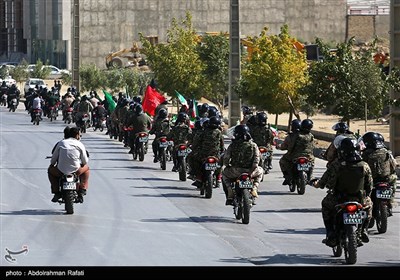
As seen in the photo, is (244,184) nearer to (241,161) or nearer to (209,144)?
(241,161)

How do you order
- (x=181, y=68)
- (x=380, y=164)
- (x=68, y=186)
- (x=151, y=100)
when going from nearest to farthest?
(x=380, y=164), (x=68, y=186), (x=151, y=100), (x=181, y=68)

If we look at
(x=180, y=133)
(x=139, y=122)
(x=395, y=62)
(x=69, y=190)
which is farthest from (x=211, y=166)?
(x=395, y=62)

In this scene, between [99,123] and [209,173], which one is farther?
[99,123]

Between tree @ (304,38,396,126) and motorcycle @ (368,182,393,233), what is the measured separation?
62.7ft

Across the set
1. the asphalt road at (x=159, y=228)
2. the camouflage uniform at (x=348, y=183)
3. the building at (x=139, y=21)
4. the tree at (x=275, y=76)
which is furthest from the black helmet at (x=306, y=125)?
the building at (x=139, y=21)

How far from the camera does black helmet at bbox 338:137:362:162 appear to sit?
54.3 ft

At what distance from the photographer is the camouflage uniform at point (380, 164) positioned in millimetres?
19328

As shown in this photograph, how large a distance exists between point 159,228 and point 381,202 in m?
3.36

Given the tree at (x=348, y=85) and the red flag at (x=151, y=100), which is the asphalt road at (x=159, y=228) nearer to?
the tree at (x=348, y=85)

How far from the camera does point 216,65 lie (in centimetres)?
6212

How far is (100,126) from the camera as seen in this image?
51.4 meters
